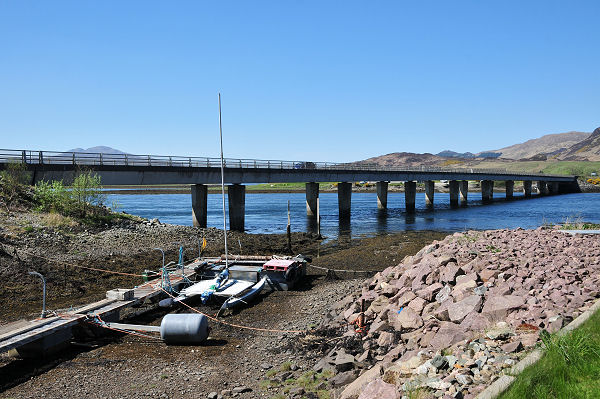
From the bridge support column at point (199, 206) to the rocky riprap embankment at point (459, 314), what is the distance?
3301 centimetres

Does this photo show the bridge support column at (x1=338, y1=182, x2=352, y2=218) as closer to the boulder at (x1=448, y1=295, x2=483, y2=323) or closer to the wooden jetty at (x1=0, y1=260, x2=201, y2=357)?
the wooden jetty at (x1=0, y1=260, x2=201, y2=357)

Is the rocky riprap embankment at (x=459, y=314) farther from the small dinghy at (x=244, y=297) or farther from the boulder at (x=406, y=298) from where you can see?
the small dinghy at (x=244, y=297)

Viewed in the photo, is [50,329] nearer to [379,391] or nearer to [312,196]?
[379,391]

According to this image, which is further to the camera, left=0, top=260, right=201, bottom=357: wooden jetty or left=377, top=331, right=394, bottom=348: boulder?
left=0, top=260, right=201, bottom=357: wooden jetty

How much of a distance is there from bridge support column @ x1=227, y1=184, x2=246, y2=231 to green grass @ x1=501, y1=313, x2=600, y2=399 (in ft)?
147

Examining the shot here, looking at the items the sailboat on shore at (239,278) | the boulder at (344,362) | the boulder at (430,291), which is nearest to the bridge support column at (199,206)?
the sailboat on shore at (239,278)

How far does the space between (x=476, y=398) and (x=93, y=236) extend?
32.0m

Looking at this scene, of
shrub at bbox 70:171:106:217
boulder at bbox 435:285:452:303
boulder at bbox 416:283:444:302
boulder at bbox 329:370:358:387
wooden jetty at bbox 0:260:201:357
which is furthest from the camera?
shrub at bbox 70:171:106:217

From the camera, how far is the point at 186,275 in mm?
23453

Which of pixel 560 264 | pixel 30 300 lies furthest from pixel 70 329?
pixel 560 264

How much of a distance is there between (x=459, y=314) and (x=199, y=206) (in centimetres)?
4013

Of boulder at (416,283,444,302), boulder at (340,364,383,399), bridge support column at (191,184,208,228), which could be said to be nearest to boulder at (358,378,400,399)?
boulder at (340,364,383,399)

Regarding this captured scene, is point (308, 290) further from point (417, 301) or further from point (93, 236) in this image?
point (93, 236)

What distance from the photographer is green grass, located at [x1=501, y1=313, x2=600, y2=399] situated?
21.2 ft
